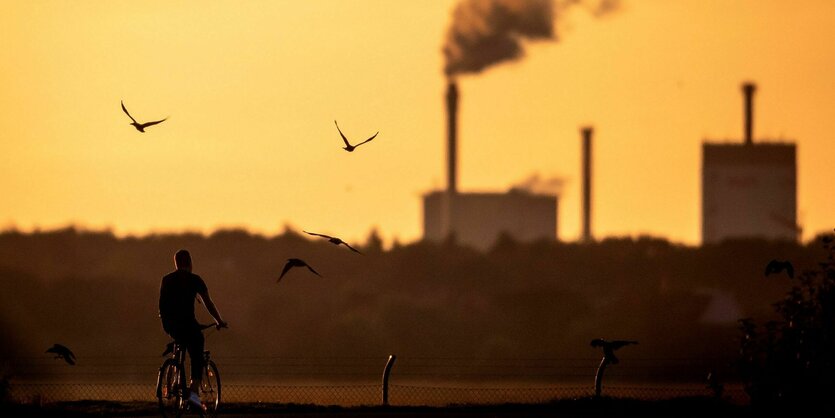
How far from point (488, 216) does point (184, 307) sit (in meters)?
94.5

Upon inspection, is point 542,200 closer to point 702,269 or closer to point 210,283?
point 702,269

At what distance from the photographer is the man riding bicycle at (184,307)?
1026 inches

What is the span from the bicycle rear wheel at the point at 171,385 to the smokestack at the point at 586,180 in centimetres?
8848

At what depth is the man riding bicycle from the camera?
2606 cm

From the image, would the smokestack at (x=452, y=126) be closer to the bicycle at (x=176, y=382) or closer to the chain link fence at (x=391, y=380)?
the chain link fence at (x=391, y=380)

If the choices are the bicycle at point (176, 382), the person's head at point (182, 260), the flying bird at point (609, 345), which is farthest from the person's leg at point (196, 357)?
the flying bird at point (609, 345)

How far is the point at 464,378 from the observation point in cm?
7450

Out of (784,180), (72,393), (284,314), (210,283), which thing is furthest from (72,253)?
(72,393)

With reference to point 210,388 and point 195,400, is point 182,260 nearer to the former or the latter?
point 195,400

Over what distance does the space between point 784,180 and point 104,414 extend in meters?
94.3

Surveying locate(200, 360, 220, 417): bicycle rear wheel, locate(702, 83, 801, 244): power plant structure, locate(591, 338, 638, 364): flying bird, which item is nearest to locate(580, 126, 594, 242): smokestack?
locate(702, 83, 801, 244): power plant structure

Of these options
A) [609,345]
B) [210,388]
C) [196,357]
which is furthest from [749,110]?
[196,357]

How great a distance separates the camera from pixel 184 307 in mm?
26078

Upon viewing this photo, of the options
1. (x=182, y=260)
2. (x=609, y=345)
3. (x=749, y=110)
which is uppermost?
(x=749, y=110)
